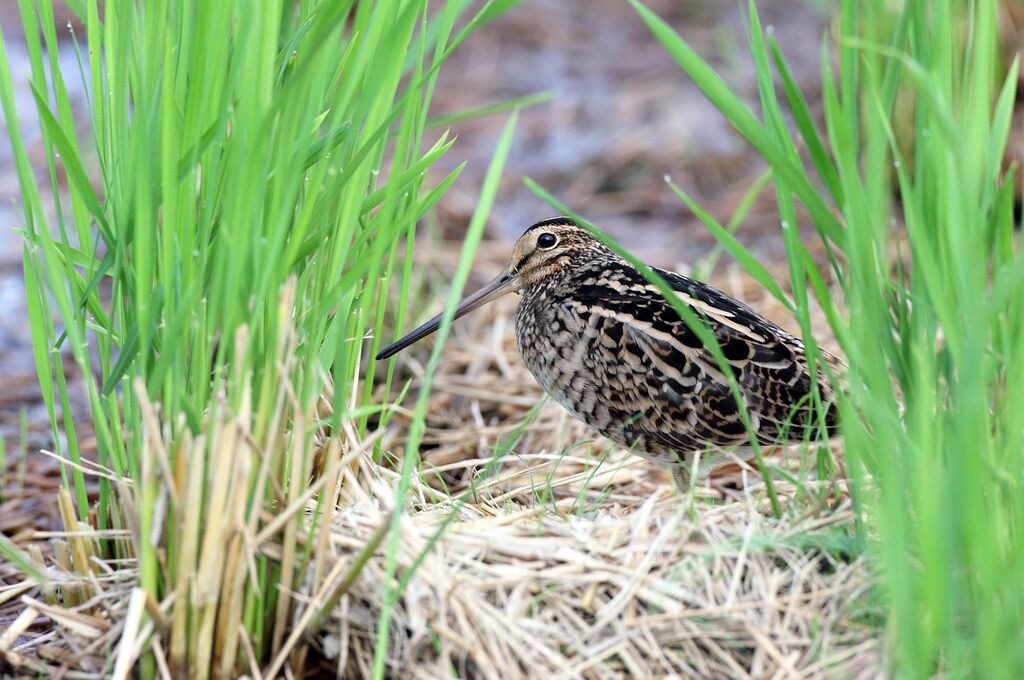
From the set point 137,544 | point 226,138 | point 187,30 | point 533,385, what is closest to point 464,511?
point 137,544

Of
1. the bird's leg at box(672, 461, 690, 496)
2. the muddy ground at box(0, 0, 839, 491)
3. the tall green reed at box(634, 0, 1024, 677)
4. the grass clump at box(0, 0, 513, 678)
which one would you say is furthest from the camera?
the muddy ground at box(0, 0, 839, 491)

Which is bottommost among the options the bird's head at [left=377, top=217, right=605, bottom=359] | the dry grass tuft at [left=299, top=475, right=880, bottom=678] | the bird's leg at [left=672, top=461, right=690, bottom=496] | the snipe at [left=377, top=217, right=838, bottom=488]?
the bird's leg at [left=672, top=461, right=690, bottom=496]

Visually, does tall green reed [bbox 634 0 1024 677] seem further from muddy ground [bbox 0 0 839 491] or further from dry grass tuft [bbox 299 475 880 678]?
muddy ground [bbox 0 0 839 491]

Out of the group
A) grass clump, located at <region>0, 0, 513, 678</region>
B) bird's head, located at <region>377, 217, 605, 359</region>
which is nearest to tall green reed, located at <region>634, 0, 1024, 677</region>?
grass clump, located at <region>0, 0, 513, 678</region>

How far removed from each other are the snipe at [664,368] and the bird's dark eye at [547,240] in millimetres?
240

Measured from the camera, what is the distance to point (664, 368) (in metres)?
3.23

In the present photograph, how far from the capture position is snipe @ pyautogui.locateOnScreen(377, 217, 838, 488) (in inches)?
124

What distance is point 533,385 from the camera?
4.41 m

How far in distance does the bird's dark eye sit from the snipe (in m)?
0.24

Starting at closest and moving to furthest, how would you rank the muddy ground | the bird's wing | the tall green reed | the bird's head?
the tall green reed < the bird's wing < the bird's head < the muddy ground

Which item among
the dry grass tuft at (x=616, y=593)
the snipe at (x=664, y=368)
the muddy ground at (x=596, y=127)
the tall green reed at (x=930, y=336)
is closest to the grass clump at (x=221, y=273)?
the dry grass tuft at (x=616, y=593)

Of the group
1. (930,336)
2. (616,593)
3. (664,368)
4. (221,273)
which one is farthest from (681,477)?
(221,273)

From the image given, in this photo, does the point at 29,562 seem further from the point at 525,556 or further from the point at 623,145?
the point at 623,145

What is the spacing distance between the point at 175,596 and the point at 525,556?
0.66 metres
